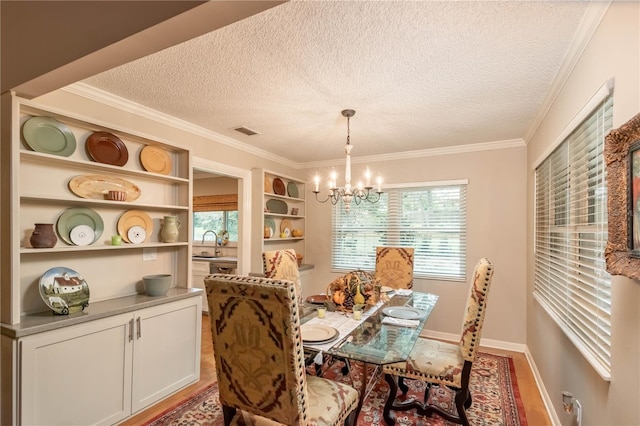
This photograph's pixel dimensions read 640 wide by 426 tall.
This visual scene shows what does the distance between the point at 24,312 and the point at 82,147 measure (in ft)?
3.90

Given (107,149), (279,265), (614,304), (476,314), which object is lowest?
(476,314)

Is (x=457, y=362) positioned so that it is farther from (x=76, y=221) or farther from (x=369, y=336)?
(x=76, y=221)

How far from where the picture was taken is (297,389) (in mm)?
1397

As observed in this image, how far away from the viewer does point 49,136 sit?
7.05 feet

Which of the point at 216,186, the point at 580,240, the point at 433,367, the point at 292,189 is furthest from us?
the point at 216,186

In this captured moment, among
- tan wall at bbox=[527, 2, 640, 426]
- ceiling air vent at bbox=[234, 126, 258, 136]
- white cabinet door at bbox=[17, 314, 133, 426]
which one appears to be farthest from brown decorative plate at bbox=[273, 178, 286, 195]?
tan wall at bbox=[527, 2, 640, 426]

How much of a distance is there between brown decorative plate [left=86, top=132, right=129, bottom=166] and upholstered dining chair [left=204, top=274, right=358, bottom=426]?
162cm

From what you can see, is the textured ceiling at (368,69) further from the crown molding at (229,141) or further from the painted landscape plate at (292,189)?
the painted landscape plate at (292,189)

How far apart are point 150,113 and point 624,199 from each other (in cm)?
331

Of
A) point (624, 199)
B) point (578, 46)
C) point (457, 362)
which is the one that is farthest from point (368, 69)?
point (457, 362)

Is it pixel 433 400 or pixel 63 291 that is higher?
pixel 63 291

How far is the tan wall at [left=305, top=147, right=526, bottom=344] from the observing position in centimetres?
369

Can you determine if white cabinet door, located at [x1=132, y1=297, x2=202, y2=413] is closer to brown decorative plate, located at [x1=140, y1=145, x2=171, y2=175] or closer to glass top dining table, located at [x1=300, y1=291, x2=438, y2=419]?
glass top dining table, located at [x1=300, y1=291, x2=438, y2=419]

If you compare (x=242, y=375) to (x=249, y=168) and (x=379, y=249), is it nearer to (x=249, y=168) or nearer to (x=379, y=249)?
(x=379, y=249)
